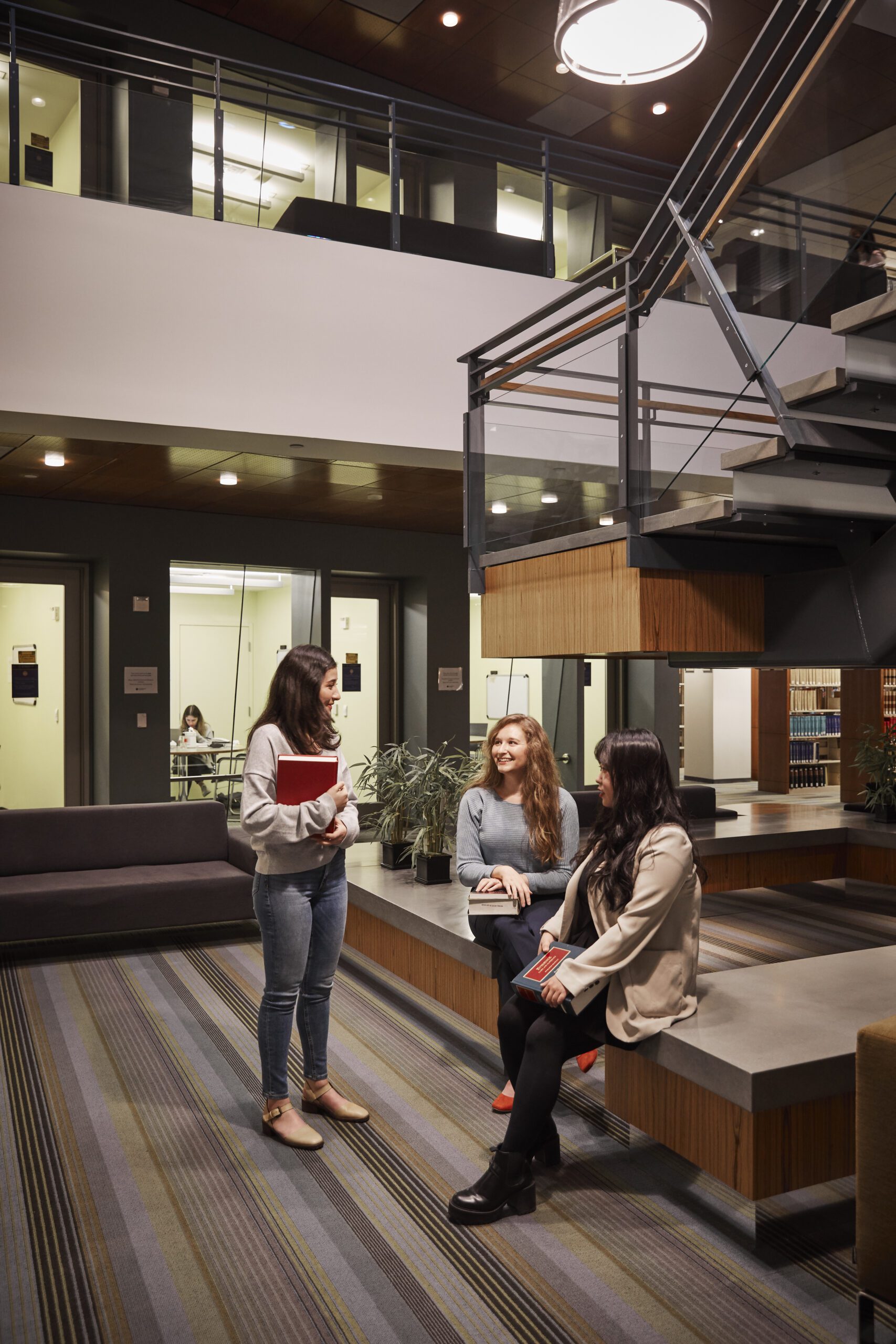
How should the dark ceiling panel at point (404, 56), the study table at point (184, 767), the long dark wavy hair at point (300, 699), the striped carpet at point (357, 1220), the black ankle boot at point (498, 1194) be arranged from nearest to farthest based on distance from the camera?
the striped carpet at point (357, 1220) → the black ankle boot at point (498, 1194) → the long dark wavy hair at point (300, 699) → the dark ceiling panel at point (404, 56) → the study table at point (184, 767)

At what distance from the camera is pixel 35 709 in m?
8.22

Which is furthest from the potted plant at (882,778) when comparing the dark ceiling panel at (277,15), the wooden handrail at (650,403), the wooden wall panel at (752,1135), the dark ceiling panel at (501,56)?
the dark ceiling panel at (277,15)

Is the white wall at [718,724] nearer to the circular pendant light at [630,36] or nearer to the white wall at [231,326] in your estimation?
the white wall at [231,326]

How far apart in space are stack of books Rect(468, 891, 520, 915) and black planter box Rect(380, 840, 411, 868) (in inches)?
75.8

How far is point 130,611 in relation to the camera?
8.30 m

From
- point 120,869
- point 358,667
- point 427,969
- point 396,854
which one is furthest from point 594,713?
point 427,969

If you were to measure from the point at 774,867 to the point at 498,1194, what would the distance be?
4.68 meters

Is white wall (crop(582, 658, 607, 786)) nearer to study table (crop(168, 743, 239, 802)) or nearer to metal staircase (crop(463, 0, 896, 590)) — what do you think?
study table (crop(168, 743, 239, 802))

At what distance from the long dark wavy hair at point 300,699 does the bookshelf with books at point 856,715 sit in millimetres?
8651

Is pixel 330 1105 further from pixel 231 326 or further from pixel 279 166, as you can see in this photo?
pixel 279 166

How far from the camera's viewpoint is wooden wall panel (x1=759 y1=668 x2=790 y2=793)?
13.2 meters

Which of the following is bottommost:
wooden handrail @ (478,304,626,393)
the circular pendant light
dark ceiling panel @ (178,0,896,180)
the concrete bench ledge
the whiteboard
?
the concrete bench ledge

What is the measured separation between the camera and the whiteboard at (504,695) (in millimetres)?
9891

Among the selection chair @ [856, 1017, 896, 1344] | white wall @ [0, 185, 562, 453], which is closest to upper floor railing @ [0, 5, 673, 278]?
white wall @ [0, 185, 562, 453]
